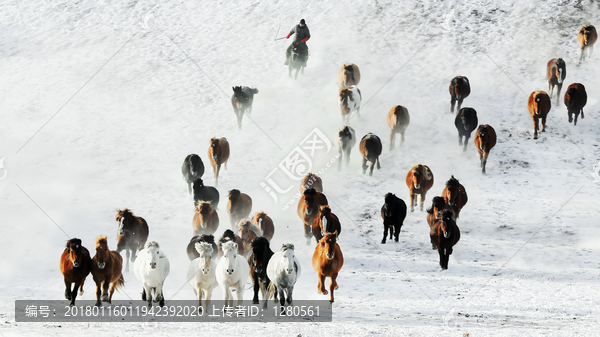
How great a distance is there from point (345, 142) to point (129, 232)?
7756 mm

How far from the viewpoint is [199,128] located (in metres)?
21.6

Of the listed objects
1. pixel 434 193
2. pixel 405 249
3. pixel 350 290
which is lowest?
pixel 350 290

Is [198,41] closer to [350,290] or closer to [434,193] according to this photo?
[434,193]

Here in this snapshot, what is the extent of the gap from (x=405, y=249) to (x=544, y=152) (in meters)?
7.55

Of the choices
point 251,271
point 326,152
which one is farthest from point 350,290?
point 326,152

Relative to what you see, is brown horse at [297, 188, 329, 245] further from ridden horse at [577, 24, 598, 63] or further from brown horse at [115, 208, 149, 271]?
ridden horse at [577, 24, 598, 63]

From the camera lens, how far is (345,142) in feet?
60.6

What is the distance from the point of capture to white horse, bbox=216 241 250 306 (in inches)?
379

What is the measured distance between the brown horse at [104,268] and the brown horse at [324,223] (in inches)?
165

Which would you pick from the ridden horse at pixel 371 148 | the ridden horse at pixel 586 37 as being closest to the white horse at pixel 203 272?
the ridden horse at pixel 371 148

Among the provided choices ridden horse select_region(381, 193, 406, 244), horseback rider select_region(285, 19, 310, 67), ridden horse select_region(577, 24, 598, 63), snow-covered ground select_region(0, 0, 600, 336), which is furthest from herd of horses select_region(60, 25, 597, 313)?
ridden horse select_region(577, 24, 598, 63)

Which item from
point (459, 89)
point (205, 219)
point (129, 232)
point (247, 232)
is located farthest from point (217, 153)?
point (459, 89)

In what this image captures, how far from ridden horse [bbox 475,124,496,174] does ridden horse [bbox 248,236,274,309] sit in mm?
9376

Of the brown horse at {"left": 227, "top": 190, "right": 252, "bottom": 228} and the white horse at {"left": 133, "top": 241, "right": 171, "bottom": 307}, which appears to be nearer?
the white horse at {"left": 133, "top": 241, "right": 171, "bottom": 307}
